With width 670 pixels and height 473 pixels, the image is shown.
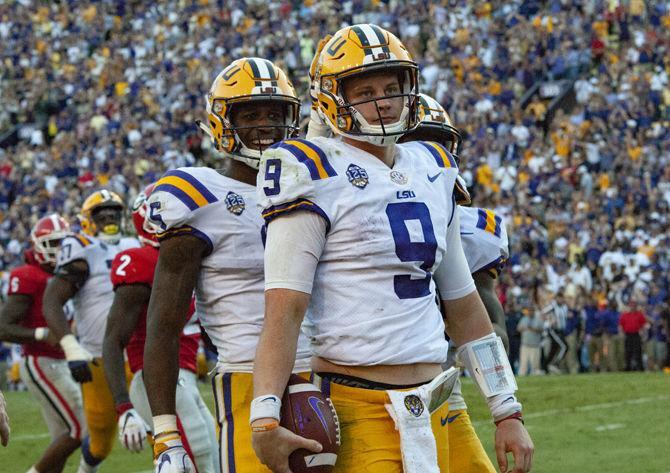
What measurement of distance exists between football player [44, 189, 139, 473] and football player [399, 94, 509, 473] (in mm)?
3079

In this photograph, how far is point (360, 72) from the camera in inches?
132

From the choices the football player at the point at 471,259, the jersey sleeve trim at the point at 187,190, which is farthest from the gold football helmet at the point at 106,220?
the jersey sleeve trim at the point at 187,190

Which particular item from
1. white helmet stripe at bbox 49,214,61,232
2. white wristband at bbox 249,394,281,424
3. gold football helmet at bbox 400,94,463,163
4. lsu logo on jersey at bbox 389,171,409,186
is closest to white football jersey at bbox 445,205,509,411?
gold football helmet at bbox 400,94,463,163

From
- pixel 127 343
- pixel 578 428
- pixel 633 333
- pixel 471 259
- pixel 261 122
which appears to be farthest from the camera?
pixel 633 333

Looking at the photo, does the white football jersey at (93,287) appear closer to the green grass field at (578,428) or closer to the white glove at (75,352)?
the white glove at (75,352)

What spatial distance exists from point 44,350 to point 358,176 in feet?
17.2

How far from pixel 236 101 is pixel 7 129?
24752 mm

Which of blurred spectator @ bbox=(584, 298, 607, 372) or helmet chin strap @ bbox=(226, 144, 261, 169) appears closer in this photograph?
helmet chin strap @ bbox=(226, 144, 261, 169)

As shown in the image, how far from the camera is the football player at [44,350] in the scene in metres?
7.48

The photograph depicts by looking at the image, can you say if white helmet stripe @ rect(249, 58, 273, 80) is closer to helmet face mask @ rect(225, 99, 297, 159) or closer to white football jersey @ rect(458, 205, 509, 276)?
helmet face mask @ rect(225, 99, 297, 159)

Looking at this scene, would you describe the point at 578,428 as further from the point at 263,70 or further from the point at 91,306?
the point at 263,70

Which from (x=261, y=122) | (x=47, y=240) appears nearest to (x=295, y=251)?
(x=261, y=122)

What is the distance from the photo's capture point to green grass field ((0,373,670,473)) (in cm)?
879

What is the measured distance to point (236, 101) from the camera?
4.07 metres
